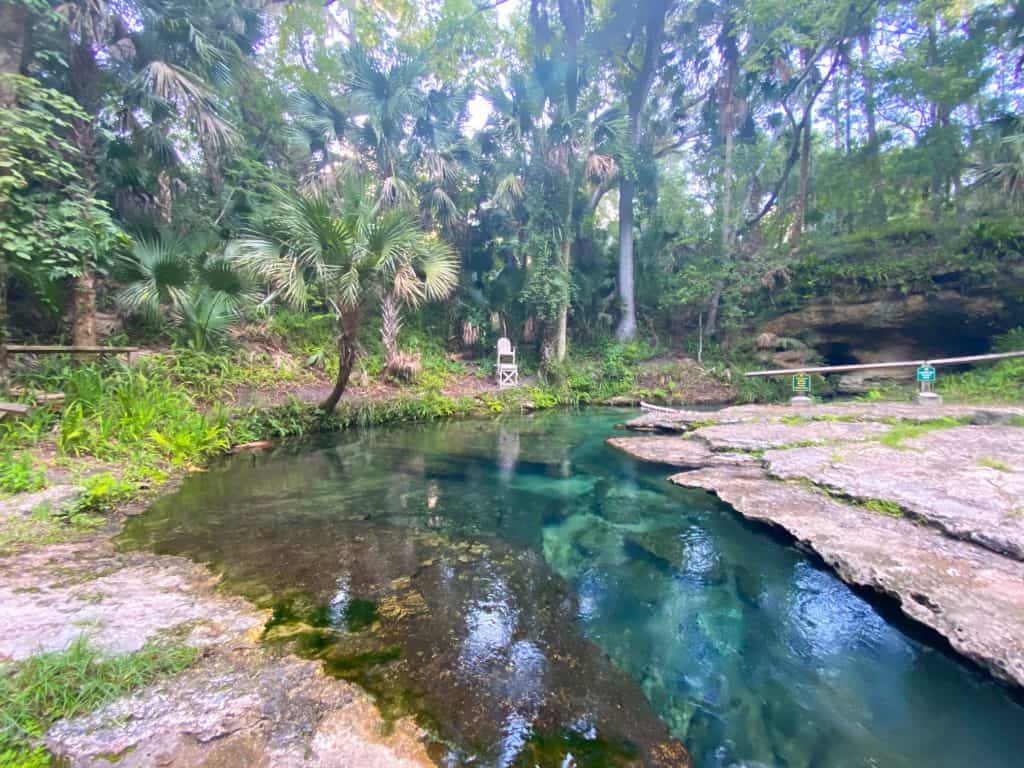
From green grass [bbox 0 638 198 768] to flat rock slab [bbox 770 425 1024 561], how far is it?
168 inches

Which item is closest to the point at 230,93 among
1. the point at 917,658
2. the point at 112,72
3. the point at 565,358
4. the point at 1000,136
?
the point at 112,72

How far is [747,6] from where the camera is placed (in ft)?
42.0

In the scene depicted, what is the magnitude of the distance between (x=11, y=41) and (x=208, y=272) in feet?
10.5

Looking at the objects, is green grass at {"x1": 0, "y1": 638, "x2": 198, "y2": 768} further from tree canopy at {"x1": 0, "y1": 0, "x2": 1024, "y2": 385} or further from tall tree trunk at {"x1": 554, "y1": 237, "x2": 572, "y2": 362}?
tall tree trunk at {"x1": 554, "y1": 237, "x2": 572, "y2": 362}

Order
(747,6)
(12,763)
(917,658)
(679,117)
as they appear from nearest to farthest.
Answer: (12,763) → (917,658) → (747,6) → (679,117)

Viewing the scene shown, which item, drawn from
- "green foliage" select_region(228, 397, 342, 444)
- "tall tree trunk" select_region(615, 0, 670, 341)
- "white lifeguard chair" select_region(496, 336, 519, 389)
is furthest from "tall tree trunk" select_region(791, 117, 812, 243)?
"green foliage" select_region(228, 397, 342, 444)

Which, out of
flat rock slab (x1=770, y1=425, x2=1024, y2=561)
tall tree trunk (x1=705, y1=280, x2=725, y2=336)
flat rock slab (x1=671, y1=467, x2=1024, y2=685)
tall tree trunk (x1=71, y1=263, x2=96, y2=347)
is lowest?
flat rock slab (x1=671, y1=467, x2=1024, y2=685)

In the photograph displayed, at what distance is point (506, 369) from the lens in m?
13.0

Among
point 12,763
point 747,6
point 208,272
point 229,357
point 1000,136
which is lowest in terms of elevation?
point 12,763

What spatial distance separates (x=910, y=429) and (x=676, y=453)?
2.83 meters

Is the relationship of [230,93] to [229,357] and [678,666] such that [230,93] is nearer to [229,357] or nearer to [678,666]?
[229,357]

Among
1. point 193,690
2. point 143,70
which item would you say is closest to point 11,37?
point 143,70

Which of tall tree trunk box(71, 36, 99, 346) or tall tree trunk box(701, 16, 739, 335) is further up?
tall tree trunk box(701, 16, 739, 335)

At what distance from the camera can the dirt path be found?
1438 mm
